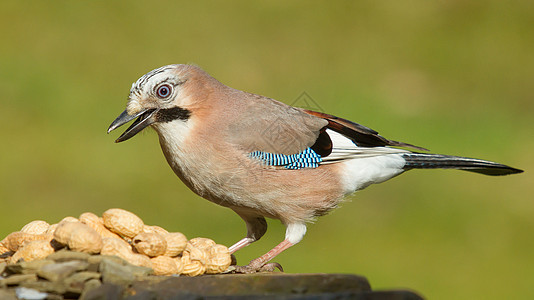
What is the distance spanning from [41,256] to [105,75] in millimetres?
5263

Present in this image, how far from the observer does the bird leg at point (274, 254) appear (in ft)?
10.4

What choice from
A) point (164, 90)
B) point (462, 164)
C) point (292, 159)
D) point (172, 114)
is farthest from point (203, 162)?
point (462, 164)

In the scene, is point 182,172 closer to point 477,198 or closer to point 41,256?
point 41,256

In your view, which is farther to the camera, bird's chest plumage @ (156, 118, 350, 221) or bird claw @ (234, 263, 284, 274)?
bird's chest plumage @ (156, 118, 350, 221)

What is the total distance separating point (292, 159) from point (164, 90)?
768 mm

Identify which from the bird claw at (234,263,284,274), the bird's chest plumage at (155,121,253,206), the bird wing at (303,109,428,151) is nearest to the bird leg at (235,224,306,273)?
the bird claw at (234,263,284,274)

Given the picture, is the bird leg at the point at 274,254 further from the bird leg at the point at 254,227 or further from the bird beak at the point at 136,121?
the bird beak at the point at 136,121

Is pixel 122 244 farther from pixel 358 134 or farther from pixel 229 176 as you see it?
pixel 358 134

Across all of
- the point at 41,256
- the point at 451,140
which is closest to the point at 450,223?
the point at 451,140

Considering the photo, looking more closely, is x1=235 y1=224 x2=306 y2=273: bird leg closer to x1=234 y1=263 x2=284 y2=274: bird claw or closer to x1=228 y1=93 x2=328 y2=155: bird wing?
x1=234 y1=263 x2=284 y2=274: bird claw

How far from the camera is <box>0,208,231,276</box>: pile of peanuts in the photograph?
8.16ft

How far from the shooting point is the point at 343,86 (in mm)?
8031

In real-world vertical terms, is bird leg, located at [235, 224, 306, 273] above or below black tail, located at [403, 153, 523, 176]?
below

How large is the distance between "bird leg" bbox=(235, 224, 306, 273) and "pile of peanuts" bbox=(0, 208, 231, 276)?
0.24 meters
